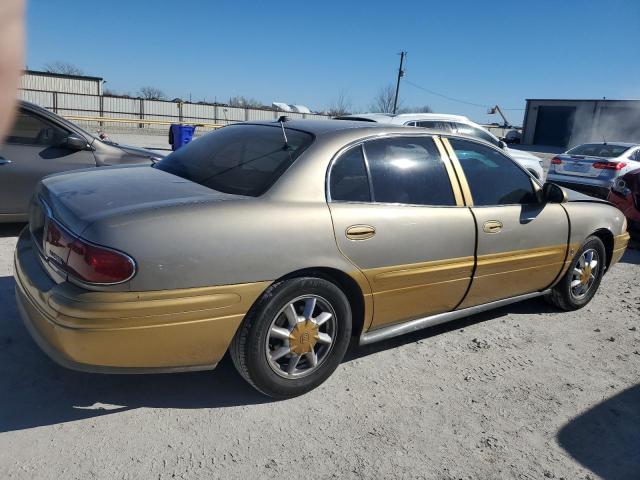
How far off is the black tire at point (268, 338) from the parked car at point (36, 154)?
3.99m

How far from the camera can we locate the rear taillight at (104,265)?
2389 mm

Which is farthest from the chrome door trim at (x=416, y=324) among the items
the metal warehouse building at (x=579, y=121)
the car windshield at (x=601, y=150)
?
the metal warehouse building at (x=579, y=121)

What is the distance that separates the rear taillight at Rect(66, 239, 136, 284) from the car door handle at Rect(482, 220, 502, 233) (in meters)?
2.37

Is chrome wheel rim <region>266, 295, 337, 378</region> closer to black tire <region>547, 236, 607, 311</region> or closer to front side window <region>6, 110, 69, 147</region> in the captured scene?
black tire <region>547, 236, 607, 311</region>

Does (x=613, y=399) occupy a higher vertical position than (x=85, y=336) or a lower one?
lower

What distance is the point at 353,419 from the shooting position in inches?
114

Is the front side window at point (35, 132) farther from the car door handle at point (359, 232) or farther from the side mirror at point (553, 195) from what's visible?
the side mirror at point (553, 195)

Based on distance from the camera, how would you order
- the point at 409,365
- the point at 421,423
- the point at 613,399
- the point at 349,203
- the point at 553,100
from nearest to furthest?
1. the point at 421,423
2. the point at 349,203
3. the point at 613,399
4. the point at 409,365
5. the point at 553,100

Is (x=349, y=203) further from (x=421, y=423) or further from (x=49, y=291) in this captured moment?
(x=49, y=291)

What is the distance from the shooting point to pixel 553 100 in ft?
145

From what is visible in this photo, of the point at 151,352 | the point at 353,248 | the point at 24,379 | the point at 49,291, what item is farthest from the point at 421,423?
the point at 24,379

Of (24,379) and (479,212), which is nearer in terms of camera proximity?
(24,379)

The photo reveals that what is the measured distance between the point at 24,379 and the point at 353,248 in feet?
6.46

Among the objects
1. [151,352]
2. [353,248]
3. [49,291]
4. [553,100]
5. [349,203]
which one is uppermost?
[553,100]
